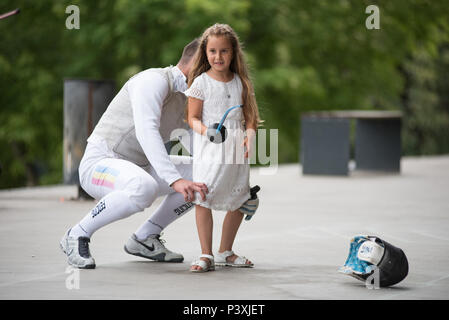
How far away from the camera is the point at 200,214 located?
582 cm

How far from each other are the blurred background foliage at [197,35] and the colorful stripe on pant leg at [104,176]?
14.6 metres

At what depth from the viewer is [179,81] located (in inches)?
240

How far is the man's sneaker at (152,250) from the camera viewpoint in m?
6.27

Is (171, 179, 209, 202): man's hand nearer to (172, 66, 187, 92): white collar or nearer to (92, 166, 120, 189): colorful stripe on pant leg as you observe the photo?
(92, 166, 120, 189): colorful stripe on pant leg

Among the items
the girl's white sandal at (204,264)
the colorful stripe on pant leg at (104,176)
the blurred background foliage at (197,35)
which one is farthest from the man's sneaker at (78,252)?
the blurred background foliage at (197,35)

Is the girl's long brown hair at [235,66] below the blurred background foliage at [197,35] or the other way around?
below

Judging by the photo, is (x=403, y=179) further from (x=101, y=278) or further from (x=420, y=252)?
(x=101, y=278)

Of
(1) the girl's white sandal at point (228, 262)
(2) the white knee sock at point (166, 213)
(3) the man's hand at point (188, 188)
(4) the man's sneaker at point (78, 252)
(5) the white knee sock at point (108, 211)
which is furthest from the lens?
(2) the white knee sock at point (166, 213)

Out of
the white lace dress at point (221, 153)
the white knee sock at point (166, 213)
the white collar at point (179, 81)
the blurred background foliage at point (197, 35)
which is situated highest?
the blurred background foliage at point (197, 35)

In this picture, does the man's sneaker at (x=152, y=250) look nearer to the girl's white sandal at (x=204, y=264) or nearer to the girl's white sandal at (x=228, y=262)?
the girl's white sandal at (x=228, y=262)

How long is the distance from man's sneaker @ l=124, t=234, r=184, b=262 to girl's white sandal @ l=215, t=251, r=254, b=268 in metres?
0.29

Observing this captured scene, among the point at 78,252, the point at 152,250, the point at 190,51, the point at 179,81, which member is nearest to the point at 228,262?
the point at 152,250

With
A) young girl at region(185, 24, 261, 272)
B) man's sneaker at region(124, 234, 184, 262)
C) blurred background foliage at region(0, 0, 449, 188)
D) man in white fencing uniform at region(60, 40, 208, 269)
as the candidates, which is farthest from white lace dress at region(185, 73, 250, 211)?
blurred background foliage at region(0, 0, 449, 188)
